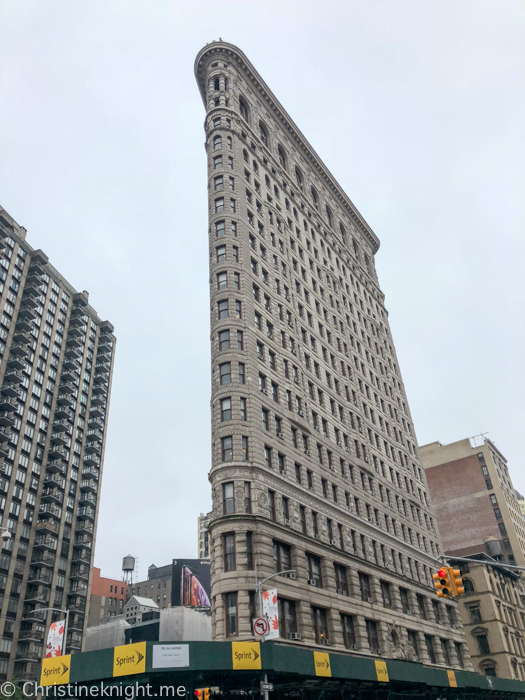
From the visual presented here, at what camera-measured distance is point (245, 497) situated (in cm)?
4216

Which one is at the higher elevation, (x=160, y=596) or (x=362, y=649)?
(x=160, y=596)

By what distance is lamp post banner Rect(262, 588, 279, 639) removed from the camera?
1326 inches

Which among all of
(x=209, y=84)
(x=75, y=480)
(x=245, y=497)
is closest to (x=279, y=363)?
(x=245, y=497)

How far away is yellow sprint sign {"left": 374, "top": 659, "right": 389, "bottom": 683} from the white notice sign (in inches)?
579

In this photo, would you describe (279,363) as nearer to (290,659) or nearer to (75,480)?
(290,659)

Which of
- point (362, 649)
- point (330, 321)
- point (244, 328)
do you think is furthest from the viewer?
point (330, 321)

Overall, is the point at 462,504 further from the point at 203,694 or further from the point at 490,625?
the point at 203,694

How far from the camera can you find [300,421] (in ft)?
172

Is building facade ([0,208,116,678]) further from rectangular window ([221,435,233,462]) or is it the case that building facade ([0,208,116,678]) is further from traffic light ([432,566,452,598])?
traffic light ([432,566,452,598])

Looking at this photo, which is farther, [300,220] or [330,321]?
[300,220]

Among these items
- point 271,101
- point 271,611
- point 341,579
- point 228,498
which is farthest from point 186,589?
point 271,611

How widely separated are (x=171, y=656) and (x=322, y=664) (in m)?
9.69

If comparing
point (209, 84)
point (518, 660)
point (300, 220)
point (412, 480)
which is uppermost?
point (209, 84)

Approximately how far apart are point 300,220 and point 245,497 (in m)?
41.9
